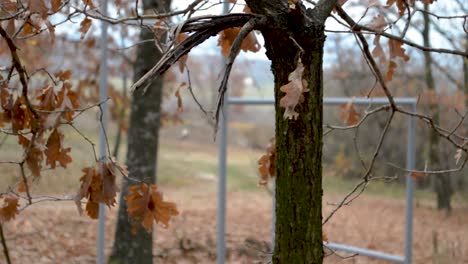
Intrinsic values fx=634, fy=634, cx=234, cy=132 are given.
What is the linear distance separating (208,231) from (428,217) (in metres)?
2.23

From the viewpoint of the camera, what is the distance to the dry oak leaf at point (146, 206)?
5.91 ft

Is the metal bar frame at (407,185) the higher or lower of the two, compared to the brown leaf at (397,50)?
lower

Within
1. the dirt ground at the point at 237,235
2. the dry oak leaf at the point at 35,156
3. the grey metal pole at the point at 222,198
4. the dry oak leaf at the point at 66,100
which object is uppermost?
the dry oak leaf at the point at 66,100

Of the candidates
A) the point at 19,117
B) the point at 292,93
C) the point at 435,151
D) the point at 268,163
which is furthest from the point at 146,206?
the point at 435,151

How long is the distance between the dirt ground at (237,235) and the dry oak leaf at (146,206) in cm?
277

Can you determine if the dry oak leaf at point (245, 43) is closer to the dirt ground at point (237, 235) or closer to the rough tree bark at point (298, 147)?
the rough tree bark at point (298, 147)

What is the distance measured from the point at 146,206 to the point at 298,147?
621 millimetres

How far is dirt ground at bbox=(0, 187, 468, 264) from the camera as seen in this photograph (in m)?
5.03

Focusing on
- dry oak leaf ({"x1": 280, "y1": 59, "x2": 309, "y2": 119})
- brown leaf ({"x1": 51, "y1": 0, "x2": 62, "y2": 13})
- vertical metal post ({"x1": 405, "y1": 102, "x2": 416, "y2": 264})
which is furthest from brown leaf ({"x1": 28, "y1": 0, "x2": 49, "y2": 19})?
vertical metal post ({"x1": 405, "y1": 102, "x2": 416, "y2": 264})

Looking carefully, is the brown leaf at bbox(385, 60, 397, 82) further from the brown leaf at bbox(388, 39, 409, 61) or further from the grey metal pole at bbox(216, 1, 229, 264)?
the grey metal pole at bbox(216, 1, 229, 264)

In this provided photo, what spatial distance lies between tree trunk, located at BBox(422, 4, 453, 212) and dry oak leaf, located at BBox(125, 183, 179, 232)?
4.43m

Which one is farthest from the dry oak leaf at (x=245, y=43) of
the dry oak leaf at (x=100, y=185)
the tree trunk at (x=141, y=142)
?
the tree trunk at (x=141, y=142)

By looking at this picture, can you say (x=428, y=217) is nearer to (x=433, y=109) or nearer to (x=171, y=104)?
(x=433, y=109)

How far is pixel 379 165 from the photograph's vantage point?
18.1 ft
